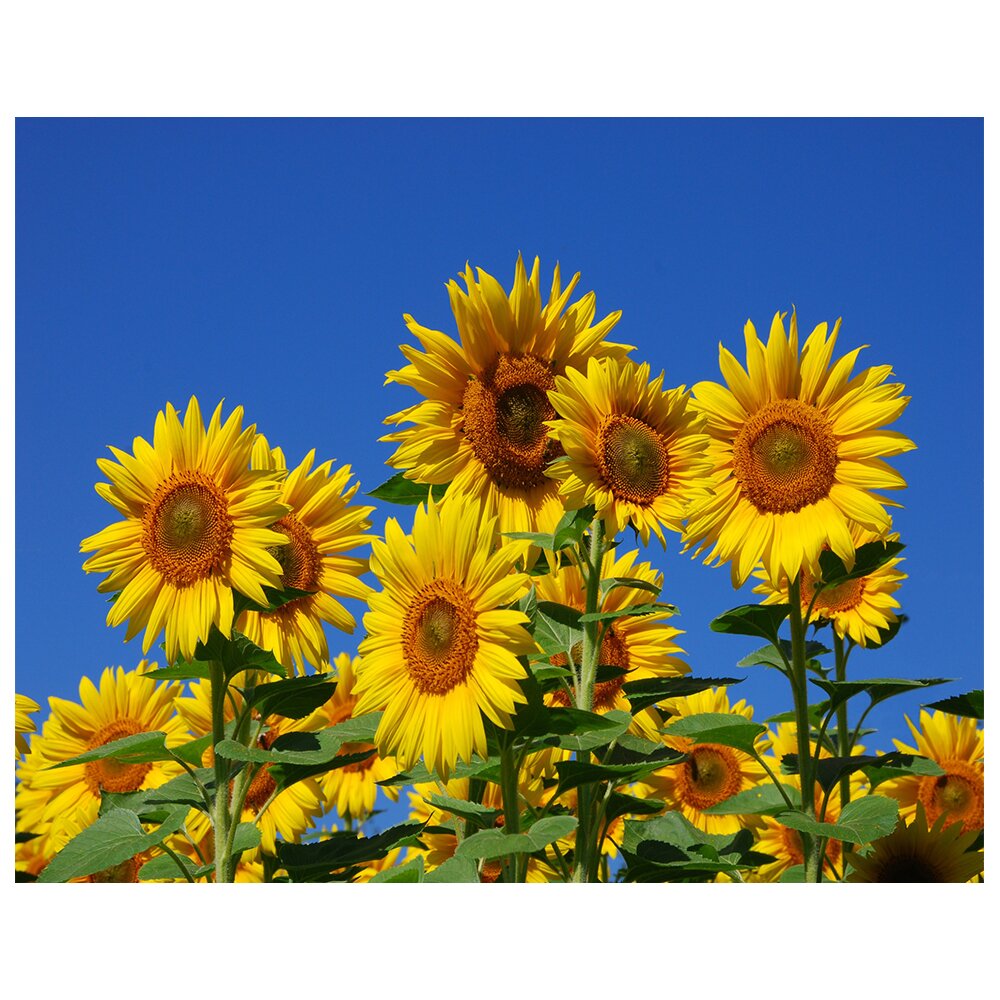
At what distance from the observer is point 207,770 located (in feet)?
11.5

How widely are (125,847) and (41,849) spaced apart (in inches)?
82.4

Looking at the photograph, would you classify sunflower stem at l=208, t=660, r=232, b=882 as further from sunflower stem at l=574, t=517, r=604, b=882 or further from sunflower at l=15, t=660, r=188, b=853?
sunflower at l=15, t=660, r=188, b=853

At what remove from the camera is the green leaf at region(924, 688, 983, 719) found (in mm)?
3387

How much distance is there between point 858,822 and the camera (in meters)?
3.04

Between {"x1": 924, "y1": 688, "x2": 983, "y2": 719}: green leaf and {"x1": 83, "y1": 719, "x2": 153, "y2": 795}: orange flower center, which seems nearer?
{"x1": 924, "y1": 688, "x2": 983, "y2": 719}: green leaf

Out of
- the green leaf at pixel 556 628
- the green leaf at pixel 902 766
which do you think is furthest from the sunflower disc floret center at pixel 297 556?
the green leaf at pixel 902 766

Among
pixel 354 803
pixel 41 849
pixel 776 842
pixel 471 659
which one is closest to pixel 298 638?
pixel 471 659

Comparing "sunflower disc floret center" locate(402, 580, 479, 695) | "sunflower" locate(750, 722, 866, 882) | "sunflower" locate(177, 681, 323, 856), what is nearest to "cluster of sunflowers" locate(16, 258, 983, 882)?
"sunflower disc floret center" locate(402, 580, 479, 695)

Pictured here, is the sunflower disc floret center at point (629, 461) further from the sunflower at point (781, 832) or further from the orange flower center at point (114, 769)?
the orange flower center at point (114, 769)

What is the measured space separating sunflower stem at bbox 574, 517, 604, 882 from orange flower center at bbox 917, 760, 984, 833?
2.13m

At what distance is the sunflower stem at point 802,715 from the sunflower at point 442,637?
35.8 inches

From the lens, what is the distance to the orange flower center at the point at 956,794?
4.57 meters

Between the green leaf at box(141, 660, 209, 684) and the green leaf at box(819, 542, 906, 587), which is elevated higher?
the green leaf at box(819, 542, 906, 587)
